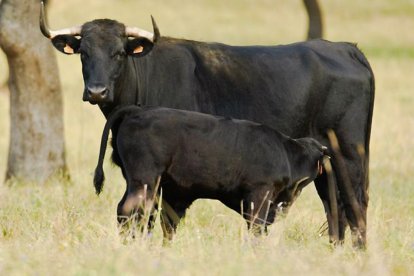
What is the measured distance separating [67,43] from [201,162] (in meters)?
2.02

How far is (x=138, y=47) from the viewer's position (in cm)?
962

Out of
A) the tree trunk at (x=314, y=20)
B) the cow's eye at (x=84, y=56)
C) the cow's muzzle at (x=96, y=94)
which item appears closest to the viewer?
the cow's muzzle at (x=96, y=94)

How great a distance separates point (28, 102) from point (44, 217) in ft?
16.4

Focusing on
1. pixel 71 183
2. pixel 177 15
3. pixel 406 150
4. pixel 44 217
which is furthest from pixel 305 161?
pixel 177 15

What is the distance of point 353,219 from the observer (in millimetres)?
10539

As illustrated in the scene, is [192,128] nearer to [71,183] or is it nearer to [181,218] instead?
[181,218]

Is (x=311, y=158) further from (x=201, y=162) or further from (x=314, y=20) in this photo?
(x=314, y=20)

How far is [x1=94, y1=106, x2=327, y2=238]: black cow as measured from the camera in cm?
830

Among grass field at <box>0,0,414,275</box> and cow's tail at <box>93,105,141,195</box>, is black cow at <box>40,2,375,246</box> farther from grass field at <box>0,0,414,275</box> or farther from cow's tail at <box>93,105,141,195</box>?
grass field at <box>0,0,414,275</box>

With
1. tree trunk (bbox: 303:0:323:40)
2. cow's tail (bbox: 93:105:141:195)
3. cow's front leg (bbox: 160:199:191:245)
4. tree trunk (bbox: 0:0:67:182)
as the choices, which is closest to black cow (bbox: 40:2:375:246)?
cow's tail (bbox: 93:105:141:195)

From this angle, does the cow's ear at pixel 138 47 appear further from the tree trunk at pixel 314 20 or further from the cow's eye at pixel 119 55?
the tree trunk at pixel 314 20

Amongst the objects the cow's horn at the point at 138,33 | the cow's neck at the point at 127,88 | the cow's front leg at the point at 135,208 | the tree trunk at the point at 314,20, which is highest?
the cow's horn at the point at 138,33

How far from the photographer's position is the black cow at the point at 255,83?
9523 millimetres

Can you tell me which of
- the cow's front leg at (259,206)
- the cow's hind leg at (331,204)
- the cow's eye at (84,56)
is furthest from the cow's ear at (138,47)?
the cow's hind leg at (331,204)
